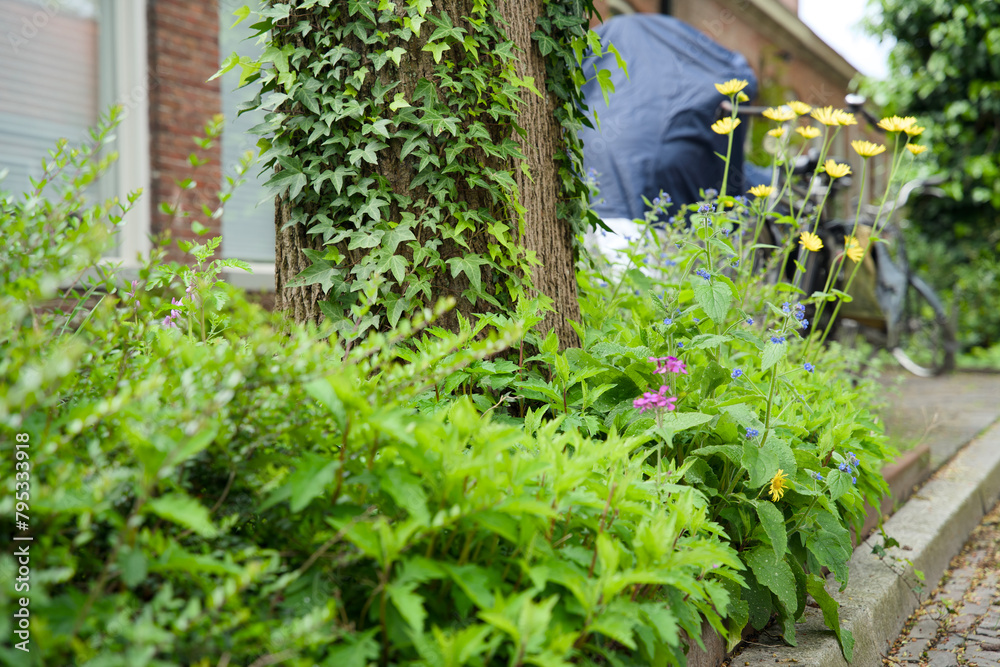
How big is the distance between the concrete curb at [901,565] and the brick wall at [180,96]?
14.9 ft

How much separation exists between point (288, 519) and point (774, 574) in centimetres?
127

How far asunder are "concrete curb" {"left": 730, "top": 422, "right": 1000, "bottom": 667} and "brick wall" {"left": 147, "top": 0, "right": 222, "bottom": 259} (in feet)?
14.9

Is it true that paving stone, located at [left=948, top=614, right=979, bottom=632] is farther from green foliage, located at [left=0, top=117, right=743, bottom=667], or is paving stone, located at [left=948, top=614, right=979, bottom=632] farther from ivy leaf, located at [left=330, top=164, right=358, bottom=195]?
ivy leaf, located at [left=330, top=164, right=358, bottom=195]

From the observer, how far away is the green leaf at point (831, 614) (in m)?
1.99

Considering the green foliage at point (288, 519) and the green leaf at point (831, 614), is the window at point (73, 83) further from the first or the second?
the green leaf at point (831, 614)

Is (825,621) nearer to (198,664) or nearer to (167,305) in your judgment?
(198,664)

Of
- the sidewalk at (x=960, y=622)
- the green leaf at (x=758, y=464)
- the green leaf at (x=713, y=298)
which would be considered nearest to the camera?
the green leaf at (x=758, y=464)

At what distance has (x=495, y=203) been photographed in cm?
237

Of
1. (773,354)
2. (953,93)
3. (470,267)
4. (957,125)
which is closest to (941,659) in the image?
(773,354)

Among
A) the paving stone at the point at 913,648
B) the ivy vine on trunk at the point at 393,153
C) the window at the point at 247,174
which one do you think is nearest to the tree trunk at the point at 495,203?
the ivy vine on trunk at the point at 393,153

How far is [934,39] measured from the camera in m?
10.3

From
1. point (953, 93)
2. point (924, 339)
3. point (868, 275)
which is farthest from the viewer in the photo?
point (953, 93)

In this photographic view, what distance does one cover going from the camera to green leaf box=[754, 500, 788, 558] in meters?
1.90

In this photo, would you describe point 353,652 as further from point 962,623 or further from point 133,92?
point 133,92
